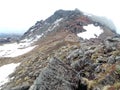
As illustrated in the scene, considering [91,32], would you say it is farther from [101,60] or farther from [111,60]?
[111,60]

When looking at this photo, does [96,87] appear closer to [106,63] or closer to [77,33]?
[106,63]

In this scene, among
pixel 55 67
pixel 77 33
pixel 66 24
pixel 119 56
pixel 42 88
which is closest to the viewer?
pixel 42 88

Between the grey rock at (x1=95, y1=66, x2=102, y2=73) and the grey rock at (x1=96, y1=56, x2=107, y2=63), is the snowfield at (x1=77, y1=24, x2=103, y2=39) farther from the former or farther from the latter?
the grey rock at (x1=95, y1=66, x2=102, y2=73)

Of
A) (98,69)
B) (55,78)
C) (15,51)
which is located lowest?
(15,51)

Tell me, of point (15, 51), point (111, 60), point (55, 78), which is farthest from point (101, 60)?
point (15, 51)

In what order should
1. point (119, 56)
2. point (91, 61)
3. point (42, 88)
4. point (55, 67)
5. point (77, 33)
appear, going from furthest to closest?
point (77, 33) → point (91, 61) → point (119, 56) → point (55, 67) → point (42, 88)

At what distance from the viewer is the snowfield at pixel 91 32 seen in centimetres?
11375

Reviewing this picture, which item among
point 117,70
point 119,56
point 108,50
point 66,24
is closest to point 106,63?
point 119,56

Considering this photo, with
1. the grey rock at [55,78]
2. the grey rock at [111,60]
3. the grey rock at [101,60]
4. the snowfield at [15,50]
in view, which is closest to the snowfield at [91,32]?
the snowfield at [15,50]

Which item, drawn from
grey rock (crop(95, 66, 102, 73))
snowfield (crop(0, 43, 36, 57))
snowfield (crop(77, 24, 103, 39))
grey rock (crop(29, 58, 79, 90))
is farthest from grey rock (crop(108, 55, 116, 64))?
snowfield (crop(77, 24, 103, 39))

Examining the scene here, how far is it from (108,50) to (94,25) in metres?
102

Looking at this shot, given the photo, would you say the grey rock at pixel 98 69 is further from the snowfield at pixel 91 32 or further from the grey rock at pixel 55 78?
the snowfield at pixel 91 32

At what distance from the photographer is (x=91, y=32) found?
120750 millimetres

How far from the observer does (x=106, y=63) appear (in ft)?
101
